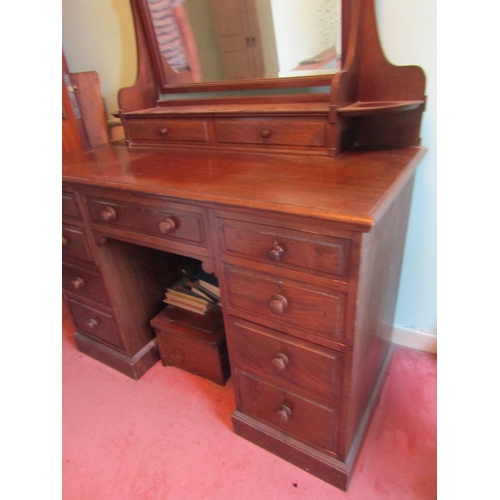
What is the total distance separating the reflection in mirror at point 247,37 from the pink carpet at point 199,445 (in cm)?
118

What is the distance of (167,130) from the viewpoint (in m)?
1.29

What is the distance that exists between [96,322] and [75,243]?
384 mm

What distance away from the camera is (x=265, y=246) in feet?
2.67

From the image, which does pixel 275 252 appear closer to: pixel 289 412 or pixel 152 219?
pixel 152 219

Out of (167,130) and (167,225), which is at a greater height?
(167,130)

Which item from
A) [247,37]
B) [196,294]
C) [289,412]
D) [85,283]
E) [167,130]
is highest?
[247,37]

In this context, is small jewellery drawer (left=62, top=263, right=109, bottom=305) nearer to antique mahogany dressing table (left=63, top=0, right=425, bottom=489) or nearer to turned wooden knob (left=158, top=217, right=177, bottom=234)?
antique mahogany dressing table (left=63, top=0, right=425, bottom=489)

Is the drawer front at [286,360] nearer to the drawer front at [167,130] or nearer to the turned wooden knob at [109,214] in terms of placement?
the turned wooden knob at [109,214]

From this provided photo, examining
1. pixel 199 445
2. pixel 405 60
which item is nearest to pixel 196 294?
pixel 199 445

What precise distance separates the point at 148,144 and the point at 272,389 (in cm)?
101

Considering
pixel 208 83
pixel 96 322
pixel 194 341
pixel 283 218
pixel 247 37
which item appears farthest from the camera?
pixel 96 322

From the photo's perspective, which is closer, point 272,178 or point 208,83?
point 272,178
